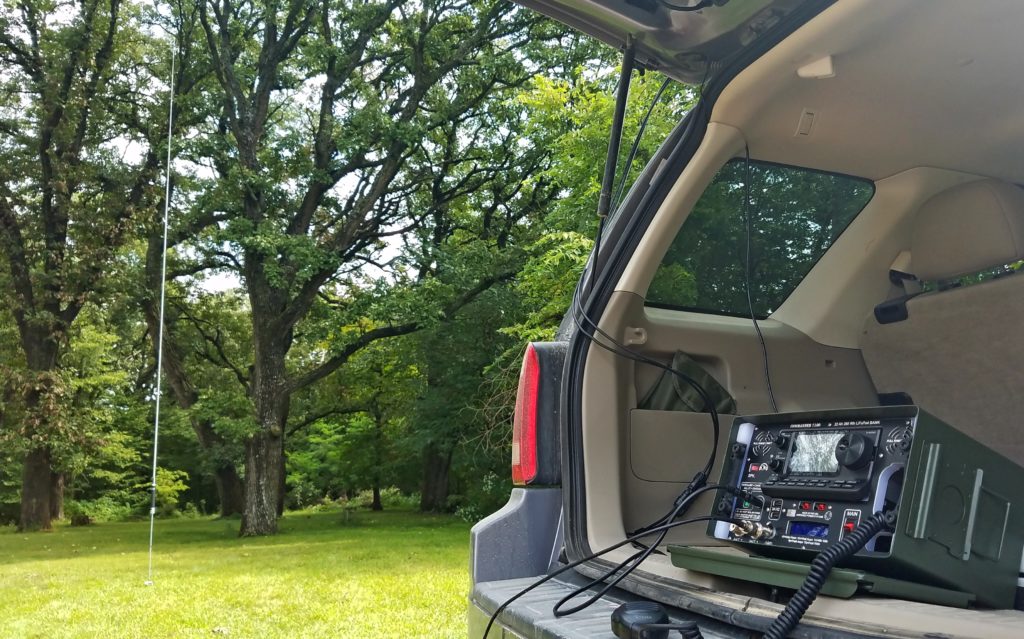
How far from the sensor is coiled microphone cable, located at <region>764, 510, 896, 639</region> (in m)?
1.17

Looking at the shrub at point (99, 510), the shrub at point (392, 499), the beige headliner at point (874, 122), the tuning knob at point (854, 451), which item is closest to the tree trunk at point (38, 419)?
the shrub at point (99, 510)

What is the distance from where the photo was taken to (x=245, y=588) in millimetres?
7074

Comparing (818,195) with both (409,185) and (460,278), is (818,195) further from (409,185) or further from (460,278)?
(409,185)

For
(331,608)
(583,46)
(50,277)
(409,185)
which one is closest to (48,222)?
(50,277)

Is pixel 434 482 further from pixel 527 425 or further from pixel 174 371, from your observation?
pixel 527 425

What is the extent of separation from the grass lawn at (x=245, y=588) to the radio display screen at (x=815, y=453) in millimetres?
3731

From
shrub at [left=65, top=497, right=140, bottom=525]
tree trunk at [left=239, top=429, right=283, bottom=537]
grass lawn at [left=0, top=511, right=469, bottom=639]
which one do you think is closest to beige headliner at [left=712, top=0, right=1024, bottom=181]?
grass lawn at [left=0, top=511, right=469, bottom=639]

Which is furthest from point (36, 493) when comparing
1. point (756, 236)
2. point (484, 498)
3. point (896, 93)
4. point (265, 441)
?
point (896, 93)

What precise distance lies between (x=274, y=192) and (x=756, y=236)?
41.2 ft

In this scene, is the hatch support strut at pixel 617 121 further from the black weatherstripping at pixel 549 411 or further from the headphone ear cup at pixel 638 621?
the headphone ear cup at pixel 638 621

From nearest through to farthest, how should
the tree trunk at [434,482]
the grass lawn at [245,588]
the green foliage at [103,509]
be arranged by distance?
the grass lawn at [245,588] → the tree trunk at [434,482] → the green foliage at [103,509]

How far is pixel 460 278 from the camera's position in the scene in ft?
45.7

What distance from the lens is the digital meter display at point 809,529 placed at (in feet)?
4.47

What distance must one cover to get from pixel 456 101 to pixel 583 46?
2648mm
